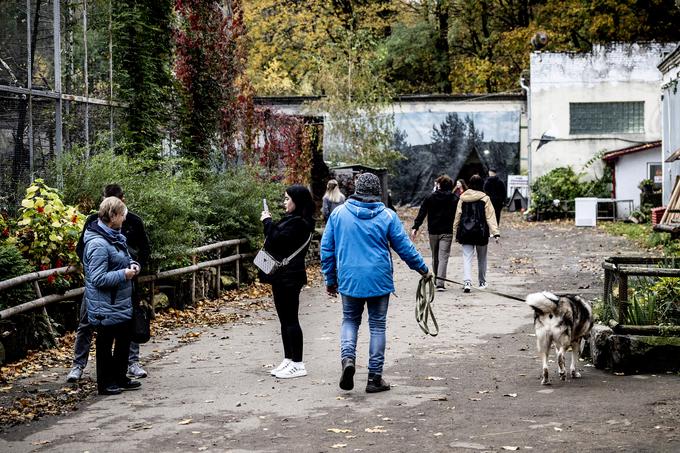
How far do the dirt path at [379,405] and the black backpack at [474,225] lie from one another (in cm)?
369

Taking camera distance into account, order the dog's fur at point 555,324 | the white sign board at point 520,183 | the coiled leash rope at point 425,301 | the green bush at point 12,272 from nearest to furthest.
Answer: the dog's fur at point 555,324, the coiled leash rope at point 425,301, the green bush at point 12,272, the white sign board at point 520,183

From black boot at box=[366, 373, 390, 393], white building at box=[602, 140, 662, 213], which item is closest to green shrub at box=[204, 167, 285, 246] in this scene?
black boot at box=[366, 373, 390, 393]

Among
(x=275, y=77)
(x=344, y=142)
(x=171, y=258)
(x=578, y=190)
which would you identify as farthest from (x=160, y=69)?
(x=275, y=77)

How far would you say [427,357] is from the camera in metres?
10.8

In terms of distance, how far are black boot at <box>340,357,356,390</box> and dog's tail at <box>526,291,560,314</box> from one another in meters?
1.79

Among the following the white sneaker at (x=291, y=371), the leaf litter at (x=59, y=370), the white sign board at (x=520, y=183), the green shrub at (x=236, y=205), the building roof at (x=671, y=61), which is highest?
the building roof at (x=671, y=61)

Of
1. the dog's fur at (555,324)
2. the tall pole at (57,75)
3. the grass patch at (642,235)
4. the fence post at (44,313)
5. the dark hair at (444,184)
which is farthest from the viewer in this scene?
the grass patch at (642,235)

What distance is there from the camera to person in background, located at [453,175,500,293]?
54.8 feet

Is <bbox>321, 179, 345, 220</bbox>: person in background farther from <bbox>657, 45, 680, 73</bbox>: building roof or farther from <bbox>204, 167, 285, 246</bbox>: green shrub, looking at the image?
<bbox>657, 45, 680, 73</bbox>: building roof

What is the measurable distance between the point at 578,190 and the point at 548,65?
5.68m

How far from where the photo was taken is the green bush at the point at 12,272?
10898mm

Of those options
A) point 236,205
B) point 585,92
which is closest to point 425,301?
point 236,205

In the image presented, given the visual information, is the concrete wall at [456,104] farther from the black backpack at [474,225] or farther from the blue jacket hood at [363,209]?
the blue jacket hood at [363,209]

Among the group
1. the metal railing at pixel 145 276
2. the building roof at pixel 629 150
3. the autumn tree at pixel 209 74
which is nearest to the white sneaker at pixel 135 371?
the metal railing at pixel 145 276
